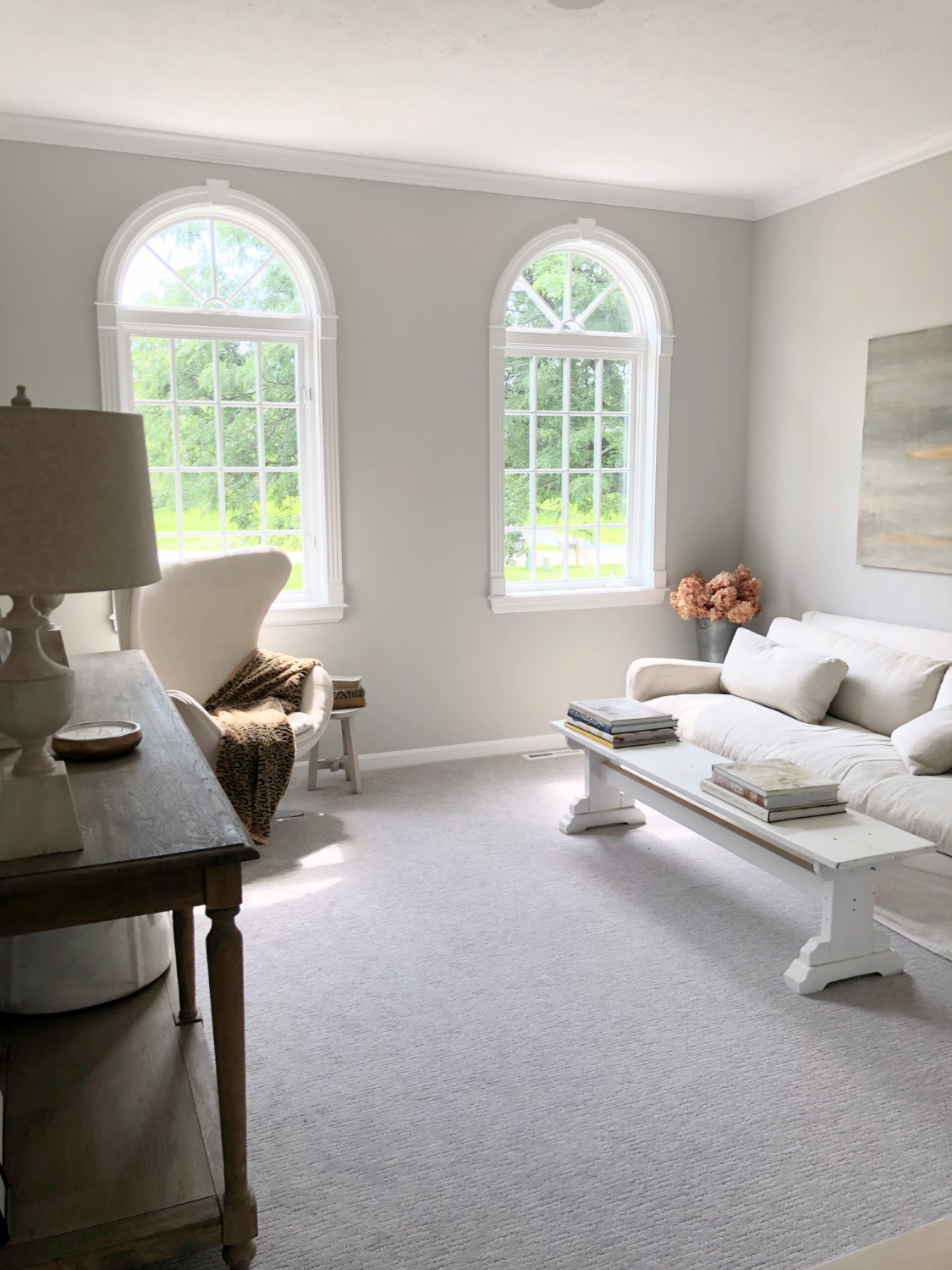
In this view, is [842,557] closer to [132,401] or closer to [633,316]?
[633,316]

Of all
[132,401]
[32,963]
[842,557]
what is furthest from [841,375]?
[32,963]

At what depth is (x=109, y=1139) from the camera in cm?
174

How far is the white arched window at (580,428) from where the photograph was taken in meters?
4.91

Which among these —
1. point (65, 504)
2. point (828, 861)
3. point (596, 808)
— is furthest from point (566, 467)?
point (65, 504)

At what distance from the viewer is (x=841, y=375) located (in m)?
4.67

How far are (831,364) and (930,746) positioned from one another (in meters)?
2.27

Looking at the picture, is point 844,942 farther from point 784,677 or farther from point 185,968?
point 185,968

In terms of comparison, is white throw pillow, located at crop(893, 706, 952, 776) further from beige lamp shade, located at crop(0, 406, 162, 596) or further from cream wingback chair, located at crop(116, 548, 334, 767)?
beige lamp shade, located at crop(0, 406, 162, 596)

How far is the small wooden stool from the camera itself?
4.33 metres

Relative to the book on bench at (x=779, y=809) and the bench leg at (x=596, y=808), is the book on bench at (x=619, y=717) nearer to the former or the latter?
the bench leg at (x=596, y=808)

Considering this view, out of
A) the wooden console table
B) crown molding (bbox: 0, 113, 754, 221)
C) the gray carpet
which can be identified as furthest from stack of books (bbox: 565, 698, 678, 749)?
crown molding (bbox: 0, 113, 754, 221)

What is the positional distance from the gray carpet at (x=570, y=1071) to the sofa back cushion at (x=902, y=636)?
42.7 inches

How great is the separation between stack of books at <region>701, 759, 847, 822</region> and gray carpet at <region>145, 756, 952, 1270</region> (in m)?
0.44

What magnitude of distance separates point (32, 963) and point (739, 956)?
190 centimetres
